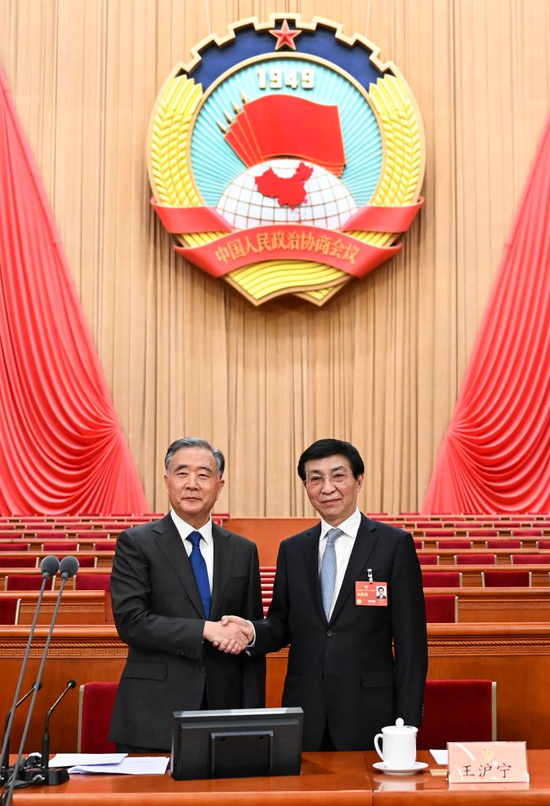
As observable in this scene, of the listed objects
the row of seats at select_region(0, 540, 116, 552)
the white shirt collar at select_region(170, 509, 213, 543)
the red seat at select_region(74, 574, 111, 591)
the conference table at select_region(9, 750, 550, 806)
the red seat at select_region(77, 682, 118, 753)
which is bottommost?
the red seat at select_region(77, 682, 118, 753)

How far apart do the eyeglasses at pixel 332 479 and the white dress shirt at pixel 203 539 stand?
0.88 feet

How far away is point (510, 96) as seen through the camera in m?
10.2

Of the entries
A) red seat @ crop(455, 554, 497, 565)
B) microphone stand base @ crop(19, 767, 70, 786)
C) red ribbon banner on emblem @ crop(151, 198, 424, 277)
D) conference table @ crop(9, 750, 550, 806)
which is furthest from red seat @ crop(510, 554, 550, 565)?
red ribbon banner on emblem @ crop(151, 198, 424, 277)

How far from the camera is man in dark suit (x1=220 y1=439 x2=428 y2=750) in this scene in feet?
6.67

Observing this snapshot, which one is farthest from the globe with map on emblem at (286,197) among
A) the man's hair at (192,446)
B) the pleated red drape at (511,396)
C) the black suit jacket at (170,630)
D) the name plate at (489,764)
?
Answer: the name plate at (489,764)

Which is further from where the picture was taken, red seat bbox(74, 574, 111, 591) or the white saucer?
red seat bbox(74, 574, 111, 591)

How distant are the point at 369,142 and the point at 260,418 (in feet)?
10.4

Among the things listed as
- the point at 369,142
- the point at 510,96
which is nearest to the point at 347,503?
the point at 369,142

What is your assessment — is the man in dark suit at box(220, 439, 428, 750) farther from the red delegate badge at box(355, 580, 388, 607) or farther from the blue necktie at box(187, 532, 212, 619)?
the blue necktie at box(187, 532, 212, 619)

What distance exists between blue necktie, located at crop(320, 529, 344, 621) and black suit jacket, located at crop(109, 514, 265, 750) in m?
0.16

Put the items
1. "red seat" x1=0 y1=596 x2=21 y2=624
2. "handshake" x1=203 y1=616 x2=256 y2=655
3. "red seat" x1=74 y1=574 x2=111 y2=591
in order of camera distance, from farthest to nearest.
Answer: "red seat" x1=74 y1=574 x2=111 y2=591 < "red seat" x1=0 y1=596 x2=21 y2=624 < "handshake" x1=203 y1=616 x2=256 y2=655

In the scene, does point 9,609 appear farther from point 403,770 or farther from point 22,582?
point 403,770

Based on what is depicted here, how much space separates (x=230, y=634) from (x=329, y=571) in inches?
11.7

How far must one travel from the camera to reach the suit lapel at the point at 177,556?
2.11 m
